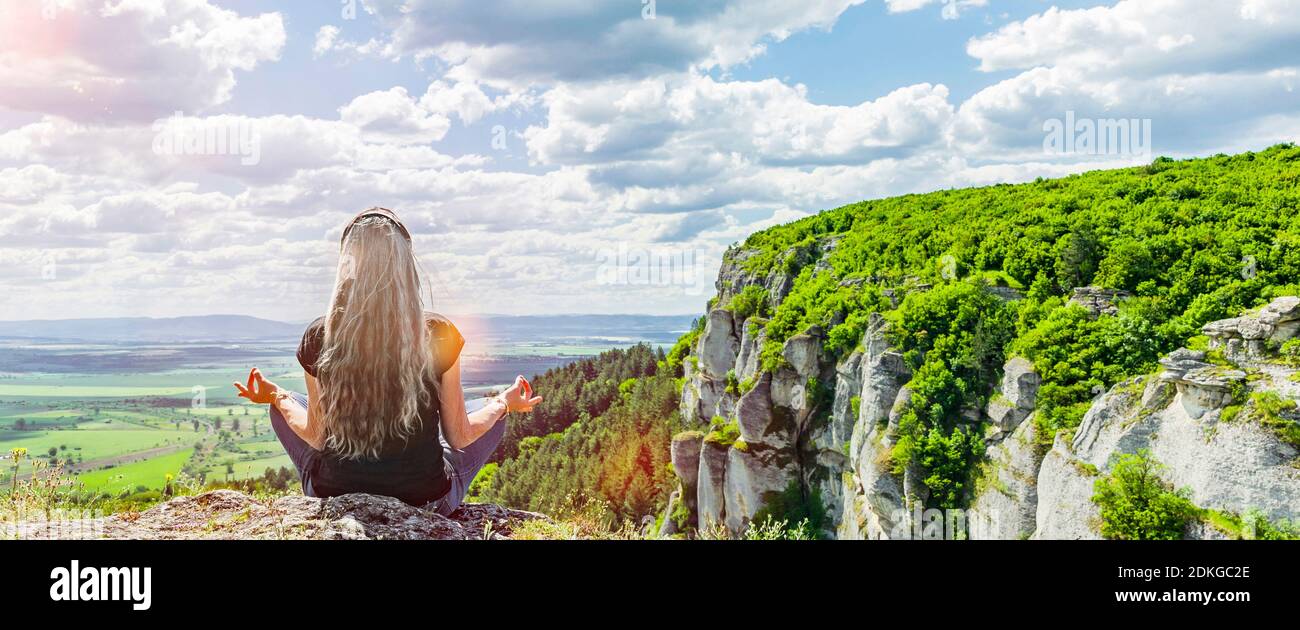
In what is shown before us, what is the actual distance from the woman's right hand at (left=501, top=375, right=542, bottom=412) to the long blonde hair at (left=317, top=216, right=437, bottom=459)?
93cm

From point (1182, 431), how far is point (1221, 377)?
53.9 inches

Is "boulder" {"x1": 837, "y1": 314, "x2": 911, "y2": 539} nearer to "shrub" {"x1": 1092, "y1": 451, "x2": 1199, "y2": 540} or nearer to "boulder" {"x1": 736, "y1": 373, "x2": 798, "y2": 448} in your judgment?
"boulder" {"x1": 736, "y1": 373, "x2": 798, "y2": 448}

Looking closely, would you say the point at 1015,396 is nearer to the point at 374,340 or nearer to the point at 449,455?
the point at 449,455

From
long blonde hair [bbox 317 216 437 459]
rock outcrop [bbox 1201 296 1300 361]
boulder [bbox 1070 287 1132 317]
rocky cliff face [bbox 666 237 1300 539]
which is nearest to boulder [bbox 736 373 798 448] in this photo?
rocky cliff face [bbox 666 237 1300 539]

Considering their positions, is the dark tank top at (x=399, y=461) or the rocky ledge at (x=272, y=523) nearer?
the rocky ledge at (x=272, y=523)

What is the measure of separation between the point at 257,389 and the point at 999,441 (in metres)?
22.4

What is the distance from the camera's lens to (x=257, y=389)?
5566 millimetres

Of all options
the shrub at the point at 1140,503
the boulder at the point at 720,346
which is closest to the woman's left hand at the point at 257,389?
the shrub at the point at 1140,503

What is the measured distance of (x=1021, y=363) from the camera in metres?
22.5

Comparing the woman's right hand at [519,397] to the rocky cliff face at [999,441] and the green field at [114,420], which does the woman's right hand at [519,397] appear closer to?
the rocky cliff face at [999,441]

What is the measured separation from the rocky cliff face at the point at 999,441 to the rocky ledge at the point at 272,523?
8.72 feet

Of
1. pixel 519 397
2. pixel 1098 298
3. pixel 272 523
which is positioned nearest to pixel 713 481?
pixel 1098 298

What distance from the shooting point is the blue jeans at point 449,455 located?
568 cm

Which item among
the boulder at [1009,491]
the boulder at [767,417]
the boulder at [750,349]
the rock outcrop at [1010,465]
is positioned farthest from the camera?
the boulder at [750,349]
